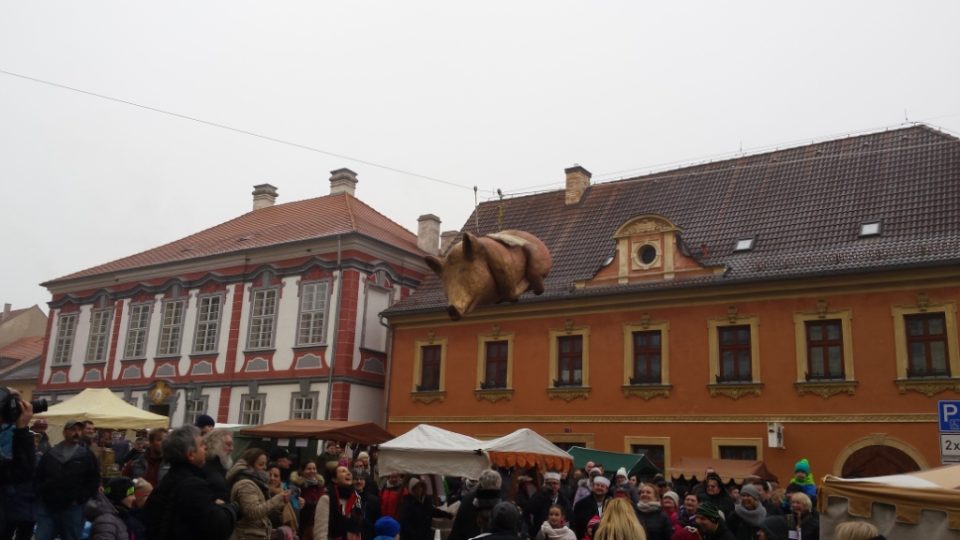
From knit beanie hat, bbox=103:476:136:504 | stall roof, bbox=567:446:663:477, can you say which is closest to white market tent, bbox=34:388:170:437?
stall roof, bbox=567:446:663:477

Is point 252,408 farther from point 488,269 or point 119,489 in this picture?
point 488,269

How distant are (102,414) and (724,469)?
43.2ft

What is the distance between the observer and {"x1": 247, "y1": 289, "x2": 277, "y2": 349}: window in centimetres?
3016

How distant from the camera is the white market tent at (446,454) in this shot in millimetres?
14398

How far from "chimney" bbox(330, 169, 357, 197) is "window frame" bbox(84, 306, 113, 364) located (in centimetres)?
1006

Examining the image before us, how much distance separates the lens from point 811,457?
20844 millimetres

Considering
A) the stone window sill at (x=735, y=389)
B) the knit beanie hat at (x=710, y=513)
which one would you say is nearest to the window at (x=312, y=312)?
the stone window sill at (x=735, y=389)

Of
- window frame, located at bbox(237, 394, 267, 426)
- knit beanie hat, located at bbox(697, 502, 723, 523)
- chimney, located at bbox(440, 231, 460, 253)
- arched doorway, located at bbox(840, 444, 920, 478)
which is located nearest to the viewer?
knit beanie hat, located at bbox(697, 502, 723, 523)

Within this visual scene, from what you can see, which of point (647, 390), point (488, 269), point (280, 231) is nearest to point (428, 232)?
point (280, 231)

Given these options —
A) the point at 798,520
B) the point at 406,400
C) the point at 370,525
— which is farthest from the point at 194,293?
the point at 798,520

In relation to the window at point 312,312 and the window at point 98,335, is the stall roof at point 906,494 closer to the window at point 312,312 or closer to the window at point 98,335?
the window at point 312,312

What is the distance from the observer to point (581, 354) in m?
25.2

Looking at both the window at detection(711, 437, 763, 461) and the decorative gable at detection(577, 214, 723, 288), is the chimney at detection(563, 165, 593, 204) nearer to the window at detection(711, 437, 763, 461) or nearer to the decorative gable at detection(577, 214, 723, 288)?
the decorative gable at detection(577, 214, 723, 288)

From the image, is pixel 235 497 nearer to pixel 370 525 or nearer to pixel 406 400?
pixel 370 525
